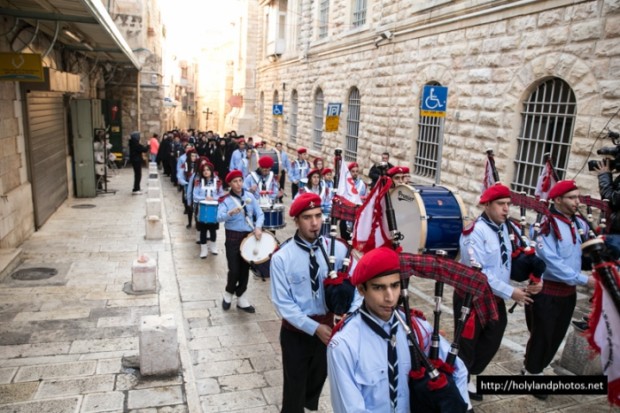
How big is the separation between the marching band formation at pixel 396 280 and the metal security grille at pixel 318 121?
1236 cm

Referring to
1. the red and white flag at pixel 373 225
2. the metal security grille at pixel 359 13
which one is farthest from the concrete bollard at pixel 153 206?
the metal security grille at pixel 359 13

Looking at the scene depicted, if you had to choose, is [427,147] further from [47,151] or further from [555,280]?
[47,151]

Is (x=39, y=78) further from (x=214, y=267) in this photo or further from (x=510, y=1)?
(x=510, y=1)

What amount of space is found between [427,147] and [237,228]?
7481 millimetres

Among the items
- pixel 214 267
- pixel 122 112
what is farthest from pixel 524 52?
pixel 122 112

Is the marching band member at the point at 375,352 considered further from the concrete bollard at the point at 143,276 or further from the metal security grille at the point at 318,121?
the metal security grille at the point at 318,121

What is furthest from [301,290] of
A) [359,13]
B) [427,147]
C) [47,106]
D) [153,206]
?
[359,13]

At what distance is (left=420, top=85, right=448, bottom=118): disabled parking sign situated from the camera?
9.41 m

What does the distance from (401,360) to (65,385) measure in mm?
4200

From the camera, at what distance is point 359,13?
1825cm

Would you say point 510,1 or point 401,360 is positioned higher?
point 510,1

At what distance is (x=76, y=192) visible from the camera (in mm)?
16688

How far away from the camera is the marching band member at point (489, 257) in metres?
4.88

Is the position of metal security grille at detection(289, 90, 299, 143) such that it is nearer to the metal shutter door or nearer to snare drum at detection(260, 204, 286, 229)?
the metal shutter door
